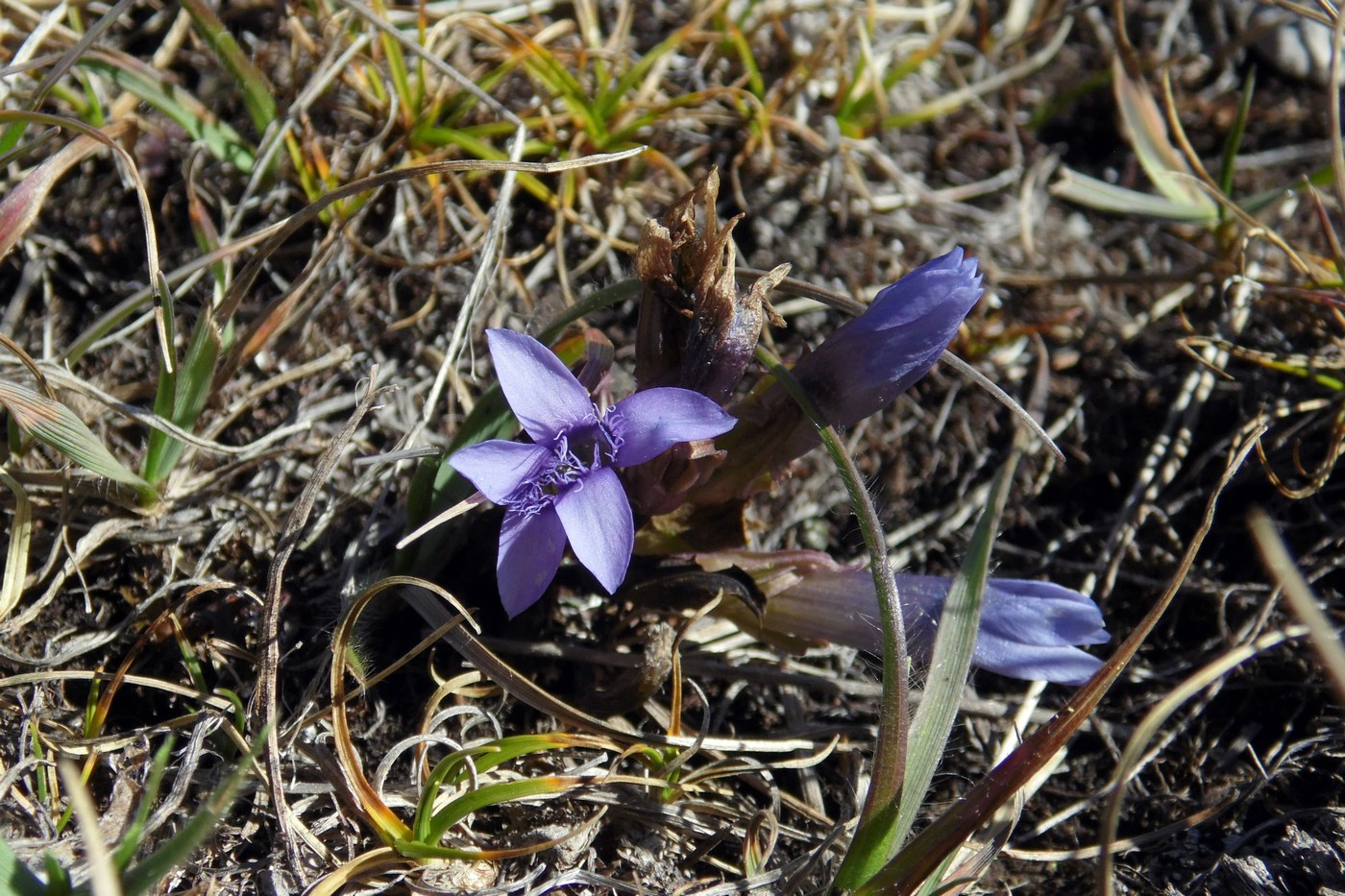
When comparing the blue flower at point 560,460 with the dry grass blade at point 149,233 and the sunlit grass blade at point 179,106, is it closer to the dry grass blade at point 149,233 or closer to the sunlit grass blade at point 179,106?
the dry grass blade at point 149,233

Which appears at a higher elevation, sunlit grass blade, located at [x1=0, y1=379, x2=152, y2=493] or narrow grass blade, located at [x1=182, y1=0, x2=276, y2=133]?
narrow grass blade, located at [x1=182, y1=0, x2=276, y2=133]

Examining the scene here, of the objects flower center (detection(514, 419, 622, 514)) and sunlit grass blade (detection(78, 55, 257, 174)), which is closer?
flower center (detection(514, 419, 622, 514))

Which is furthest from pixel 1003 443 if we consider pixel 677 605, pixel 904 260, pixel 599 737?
pixel 599 737

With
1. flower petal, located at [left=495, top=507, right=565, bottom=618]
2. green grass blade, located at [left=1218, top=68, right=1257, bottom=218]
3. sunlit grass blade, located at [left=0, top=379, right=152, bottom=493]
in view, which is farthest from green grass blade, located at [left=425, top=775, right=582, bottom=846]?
green grass blade, located at [left=1218, top=68, right=1257, bottom=218]

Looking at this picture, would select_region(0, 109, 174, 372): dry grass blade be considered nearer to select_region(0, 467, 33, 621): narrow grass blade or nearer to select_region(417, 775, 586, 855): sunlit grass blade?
select_region(0, 467, 33, 621): narrow grass blade

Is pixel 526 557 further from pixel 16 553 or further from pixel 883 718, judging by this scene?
pixel 16 553
